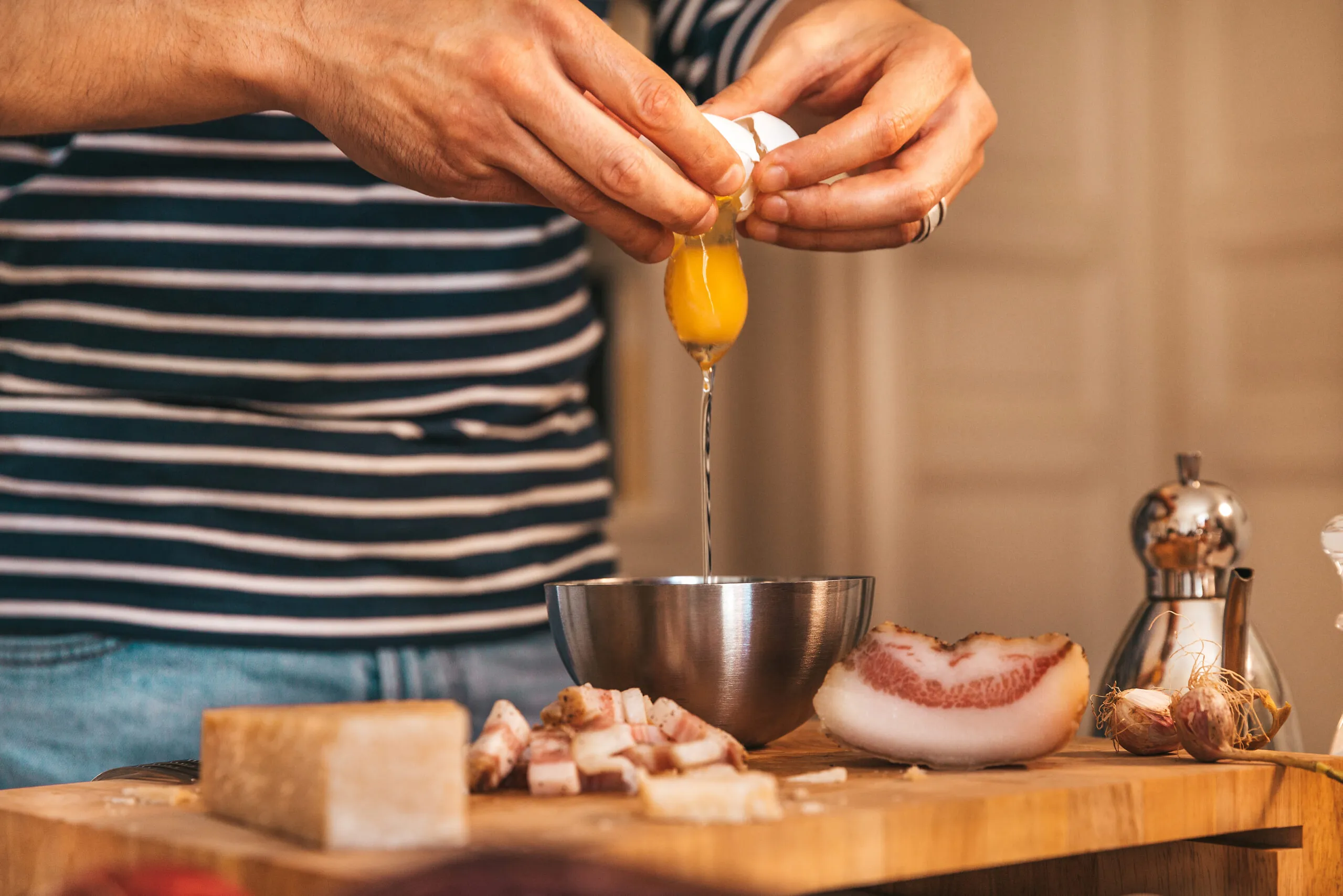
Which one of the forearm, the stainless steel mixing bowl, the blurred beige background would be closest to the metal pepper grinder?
the stainless steel mixing bowl

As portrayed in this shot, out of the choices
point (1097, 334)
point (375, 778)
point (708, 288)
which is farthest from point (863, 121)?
point (1097, 334)

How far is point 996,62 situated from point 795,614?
277 centimetres

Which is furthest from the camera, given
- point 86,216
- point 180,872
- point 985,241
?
Answer: point 985,241

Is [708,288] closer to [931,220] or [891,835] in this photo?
[931,220]

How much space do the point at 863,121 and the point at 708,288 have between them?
207mm

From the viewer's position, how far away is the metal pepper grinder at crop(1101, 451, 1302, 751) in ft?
3.18

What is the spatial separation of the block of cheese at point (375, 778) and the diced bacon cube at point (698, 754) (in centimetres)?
16

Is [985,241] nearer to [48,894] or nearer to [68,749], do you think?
[68,749]

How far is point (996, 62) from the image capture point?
3.29 meters

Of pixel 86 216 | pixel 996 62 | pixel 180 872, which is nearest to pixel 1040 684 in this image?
pixel 180 872

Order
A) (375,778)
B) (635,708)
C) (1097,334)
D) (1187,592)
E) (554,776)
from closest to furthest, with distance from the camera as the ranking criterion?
1. (375,778)
2. (554,776)
3. (635,708)
4. (1187,592)
5. (1097,334)

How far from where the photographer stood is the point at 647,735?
76cm

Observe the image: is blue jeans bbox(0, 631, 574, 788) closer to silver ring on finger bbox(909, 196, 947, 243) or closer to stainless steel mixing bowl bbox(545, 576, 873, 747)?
stainless steel mixing bowl bbox(545, 576, 873, 747)

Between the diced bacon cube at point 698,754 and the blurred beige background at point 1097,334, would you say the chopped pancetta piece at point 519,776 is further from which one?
the blurred beige background at point 1097,334
